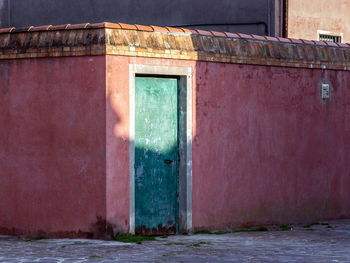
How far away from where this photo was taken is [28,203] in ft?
36.0

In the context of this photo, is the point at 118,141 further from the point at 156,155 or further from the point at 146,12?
the point at 146,12

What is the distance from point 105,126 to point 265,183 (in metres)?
3.30

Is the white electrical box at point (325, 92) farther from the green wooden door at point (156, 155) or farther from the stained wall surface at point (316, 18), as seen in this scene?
the stained wall surface at point (316, 18)

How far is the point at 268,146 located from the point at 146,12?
20.2 ft

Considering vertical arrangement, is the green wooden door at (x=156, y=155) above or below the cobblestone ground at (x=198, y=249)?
above

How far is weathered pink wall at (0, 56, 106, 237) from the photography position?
34.3 feet

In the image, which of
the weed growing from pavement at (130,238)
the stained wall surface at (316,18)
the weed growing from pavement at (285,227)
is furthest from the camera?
the stained wall surface at (316,18)

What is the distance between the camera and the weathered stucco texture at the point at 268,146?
11.6m

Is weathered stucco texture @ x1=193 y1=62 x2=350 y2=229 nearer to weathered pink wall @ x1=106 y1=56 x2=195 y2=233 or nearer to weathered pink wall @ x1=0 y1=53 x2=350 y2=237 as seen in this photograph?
weathered pink wall @ x1=0 y1=53 x2=350 y2=237

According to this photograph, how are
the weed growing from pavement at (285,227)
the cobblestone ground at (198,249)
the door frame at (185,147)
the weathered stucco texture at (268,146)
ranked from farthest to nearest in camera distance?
the weed growing from pavement at (285,227), the weathered stucco texture at (268,146), the door frame at (185,147), the cobblestone ground at (198,249)

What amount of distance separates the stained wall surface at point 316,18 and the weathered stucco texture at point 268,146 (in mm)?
3615

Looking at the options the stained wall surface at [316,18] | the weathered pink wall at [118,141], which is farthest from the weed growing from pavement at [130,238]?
the stained wall surface at [316,18]

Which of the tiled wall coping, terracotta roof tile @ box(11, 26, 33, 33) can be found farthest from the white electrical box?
terracotta roof tile @ box(11, 26, 33, 33)

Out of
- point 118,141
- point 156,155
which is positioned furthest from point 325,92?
point 118,141
